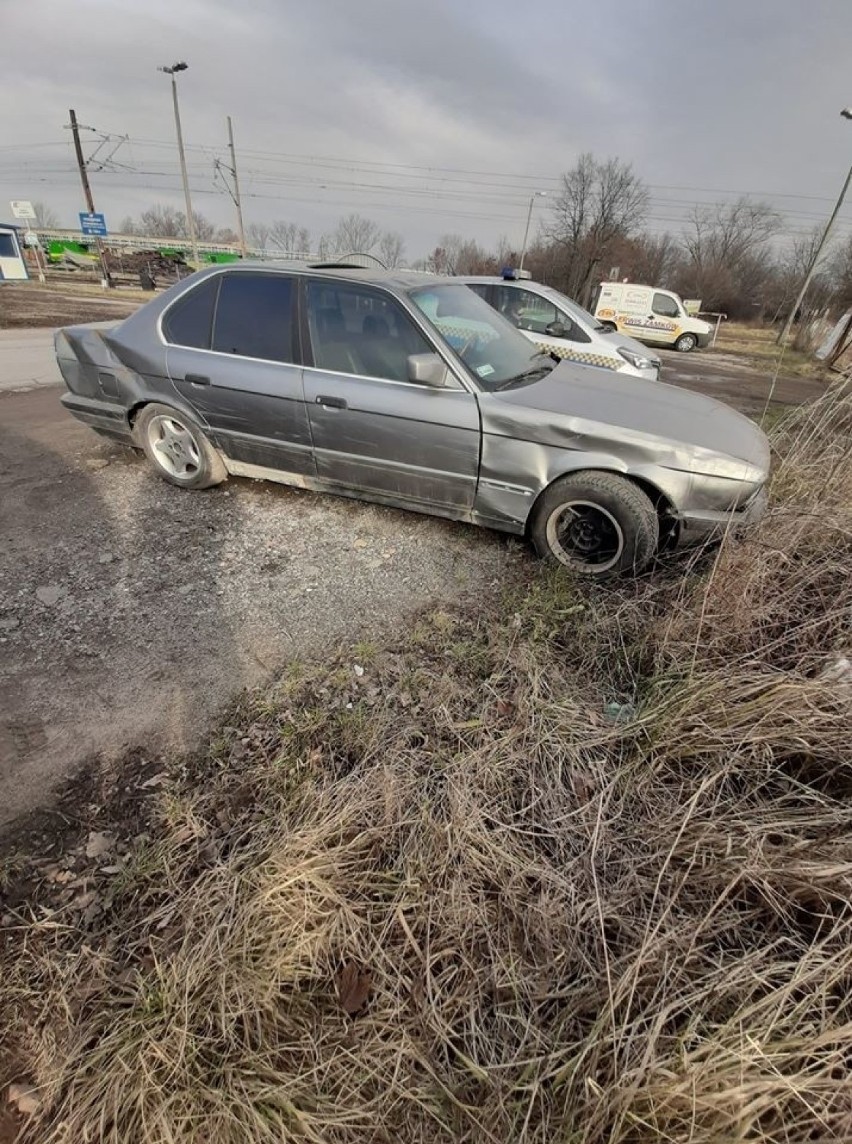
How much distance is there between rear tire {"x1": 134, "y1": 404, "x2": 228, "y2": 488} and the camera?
13.3 ft

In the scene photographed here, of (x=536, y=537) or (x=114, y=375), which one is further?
(x=114, y=375)

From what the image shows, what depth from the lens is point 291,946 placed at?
1444 mm

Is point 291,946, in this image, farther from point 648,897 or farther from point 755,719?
point 755,719

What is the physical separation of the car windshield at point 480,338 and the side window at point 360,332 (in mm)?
176

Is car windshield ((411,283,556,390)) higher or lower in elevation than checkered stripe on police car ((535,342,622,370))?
higher

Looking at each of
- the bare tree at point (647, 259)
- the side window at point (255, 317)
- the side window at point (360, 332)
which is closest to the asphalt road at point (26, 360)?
the side window at point (255, 317)

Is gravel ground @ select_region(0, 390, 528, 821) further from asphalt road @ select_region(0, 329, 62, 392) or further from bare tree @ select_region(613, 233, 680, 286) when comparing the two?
bare tree @ select_region(613, 233, 680, 286)

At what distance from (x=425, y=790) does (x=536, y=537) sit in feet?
6.19

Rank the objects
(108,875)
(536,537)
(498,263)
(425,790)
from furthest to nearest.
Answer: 1. (498,263)
2. (536,537)
3. (425,790)
4. (108,875)

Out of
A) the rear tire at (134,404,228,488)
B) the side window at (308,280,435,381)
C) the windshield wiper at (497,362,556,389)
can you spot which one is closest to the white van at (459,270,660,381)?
the windshield wiper at (497,362,556,389)

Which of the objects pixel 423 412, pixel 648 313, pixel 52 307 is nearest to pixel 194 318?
pixel 423 412

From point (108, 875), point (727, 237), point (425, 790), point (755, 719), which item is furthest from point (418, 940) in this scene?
point (727, 237)

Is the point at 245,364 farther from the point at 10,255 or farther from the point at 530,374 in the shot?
the point at 10,255

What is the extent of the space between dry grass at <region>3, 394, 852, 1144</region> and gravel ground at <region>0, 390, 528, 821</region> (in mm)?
509
